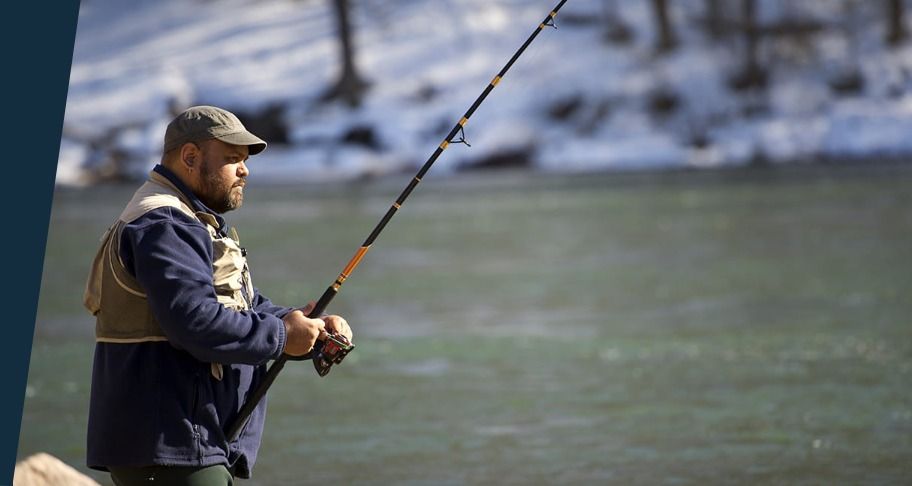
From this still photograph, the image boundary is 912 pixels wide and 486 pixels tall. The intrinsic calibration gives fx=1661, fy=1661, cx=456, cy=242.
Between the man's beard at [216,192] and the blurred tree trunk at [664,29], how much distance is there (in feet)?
120

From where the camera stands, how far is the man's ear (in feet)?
12.6

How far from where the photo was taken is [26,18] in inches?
181

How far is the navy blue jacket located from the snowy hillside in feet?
90.6

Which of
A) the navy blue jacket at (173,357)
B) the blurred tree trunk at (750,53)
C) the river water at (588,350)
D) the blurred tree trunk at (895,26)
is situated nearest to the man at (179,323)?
the navy blue jacket at (173,357)

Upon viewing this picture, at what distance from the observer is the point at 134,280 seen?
373 cm

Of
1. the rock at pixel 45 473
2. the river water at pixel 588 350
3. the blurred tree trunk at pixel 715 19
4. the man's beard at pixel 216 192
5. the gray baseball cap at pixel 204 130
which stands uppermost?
the gray baseball cap at pixel 204 130

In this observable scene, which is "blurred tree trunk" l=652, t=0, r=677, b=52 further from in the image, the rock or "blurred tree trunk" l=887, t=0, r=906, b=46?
→ the rock

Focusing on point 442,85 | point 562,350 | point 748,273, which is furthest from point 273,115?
point 562,350

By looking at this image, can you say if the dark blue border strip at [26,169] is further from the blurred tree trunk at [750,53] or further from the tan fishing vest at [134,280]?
the blurred tree trunk at [750,53]

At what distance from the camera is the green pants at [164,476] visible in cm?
378

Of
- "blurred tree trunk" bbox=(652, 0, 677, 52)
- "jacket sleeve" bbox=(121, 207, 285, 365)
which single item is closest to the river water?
"jacket sleeve" bbox=(121, 207, 285, 365)

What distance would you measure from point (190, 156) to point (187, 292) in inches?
15.1

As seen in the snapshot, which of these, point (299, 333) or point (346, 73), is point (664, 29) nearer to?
point (346, 73)

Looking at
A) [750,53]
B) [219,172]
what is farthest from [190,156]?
[750,53]
